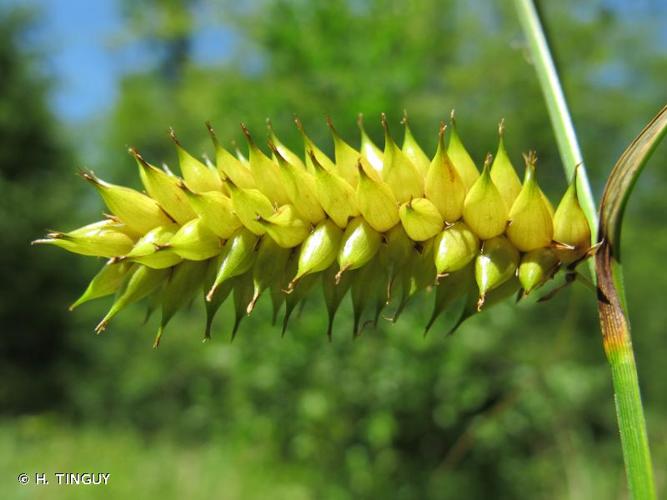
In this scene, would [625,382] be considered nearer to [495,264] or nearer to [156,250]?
[495,264]

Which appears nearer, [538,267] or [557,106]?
[538,267]

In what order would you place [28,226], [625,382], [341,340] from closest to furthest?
[625,382] < [341,340] < [28,226]

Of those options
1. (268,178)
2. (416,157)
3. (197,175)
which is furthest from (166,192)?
(416,157)

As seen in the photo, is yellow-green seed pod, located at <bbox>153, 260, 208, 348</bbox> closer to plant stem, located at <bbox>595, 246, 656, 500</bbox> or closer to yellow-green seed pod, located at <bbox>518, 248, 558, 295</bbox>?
yellow-green seed pod, located at <bbox>518, 248, 558, 295</bbox>

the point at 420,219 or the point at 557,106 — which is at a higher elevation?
the point at 557,106

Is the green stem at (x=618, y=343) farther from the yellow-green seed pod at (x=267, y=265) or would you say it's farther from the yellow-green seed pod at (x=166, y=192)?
the yellow-green seed pod at (x=166, y=192)

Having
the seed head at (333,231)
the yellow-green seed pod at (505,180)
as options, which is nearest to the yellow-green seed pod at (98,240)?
the seed head at (333,231)
